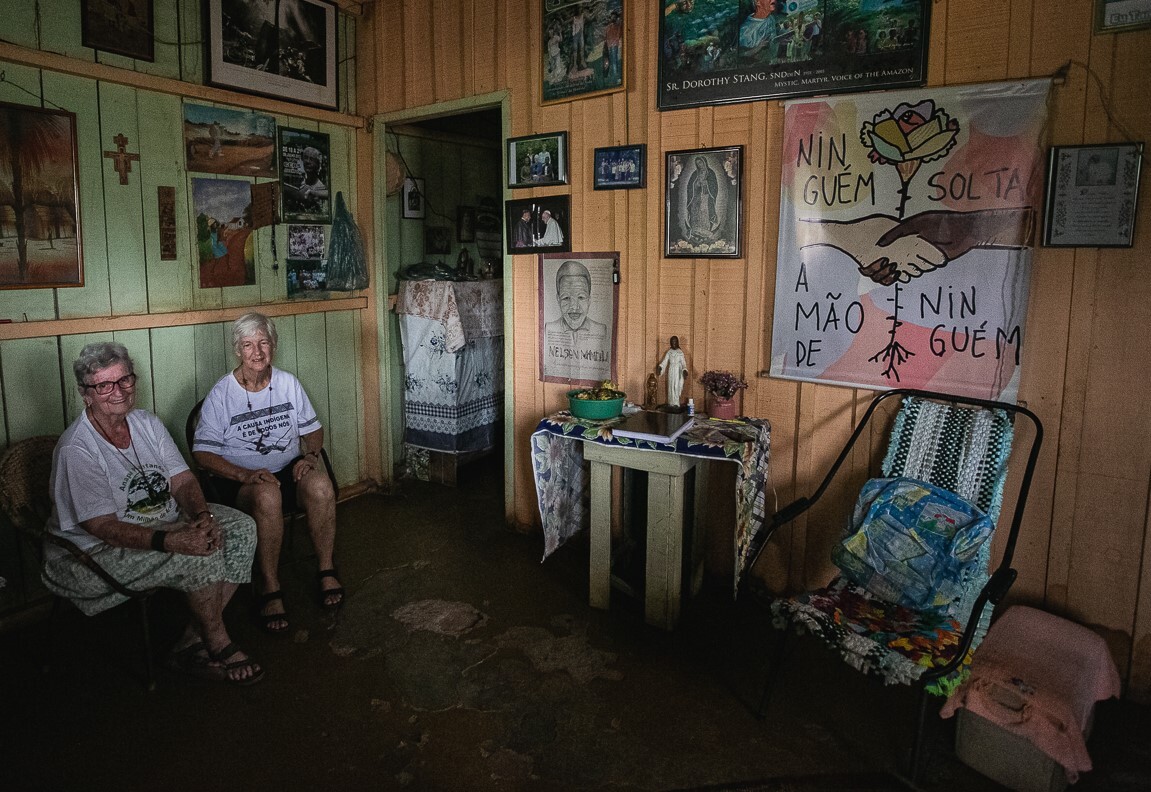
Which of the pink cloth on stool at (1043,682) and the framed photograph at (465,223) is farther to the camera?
the framed photograph at (465,223)

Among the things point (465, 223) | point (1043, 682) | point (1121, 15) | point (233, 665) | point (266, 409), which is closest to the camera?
point (1043, 682)

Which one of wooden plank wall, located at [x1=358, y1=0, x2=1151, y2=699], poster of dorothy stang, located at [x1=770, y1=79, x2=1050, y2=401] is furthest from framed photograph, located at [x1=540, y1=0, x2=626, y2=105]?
poster of dorothy stang, located at [x1=770, y1=79, x2=1050, y2=401]

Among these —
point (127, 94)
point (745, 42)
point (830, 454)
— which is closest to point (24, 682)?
point (127, 94)

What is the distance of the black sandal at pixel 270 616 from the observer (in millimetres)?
3012

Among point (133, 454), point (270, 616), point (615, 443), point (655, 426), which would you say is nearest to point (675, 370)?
point (655, 426)

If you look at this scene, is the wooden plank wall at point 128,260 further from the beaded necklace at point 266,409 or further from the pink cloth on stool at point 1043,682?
the pink cloth on stool at point 1043,682

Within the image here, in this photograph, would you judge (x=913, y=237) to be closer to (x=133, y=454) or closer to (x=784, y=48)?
(x=784, y=48)

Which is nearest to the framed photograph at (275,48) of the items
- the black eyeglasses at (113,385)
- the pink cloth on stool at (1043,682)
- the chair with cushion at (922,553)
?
the black eyeglasses at (113,385)

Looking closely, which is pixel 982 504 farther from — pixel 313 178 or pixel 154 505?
pixel 313 178

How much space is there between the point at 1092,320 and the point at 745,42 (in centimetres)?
163

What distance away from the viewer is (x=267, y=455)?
3.30 meters

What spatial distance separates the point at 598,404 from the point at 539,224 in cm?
107

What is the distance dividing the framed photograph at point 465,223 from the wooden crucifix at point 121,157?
88.9 inches

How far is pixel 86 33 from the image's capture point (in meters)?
3.09
